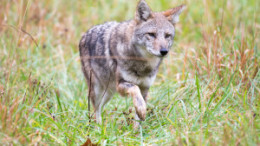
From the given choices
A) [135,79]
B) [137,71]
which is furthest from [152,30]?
[135,79]

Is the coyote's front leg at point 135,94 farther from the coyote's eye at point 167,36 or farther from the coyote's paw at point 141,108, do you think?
the coyote's eye at point 167,36

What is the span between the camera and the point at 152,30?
193 inches

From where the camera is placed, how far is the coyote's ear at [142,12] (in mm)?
4989

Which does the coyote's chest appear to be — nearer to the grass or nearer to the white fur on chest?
the white fur on chest

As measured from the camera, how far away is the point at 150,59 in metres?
5.03

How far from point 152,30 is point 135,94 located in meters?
0.94

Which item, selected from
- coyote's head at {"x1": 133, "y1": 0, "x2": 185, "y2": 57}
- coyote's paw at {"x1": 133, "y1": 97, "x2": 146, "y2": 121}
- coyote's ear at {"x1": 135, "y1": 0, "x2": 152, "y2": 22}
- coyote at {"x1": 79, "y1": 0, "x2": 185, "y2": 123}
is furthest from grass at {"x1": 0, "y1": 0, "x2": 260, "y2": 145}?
coyote's ear at {"x1": 135, "y1": 0, "x2": 152, "y2": 22}

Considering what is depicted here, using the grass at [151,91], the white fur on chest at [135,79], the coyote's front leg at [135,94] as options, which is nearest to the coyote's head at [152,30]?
the white fur on chest at [135,79]

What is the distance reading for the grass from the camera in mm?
3814

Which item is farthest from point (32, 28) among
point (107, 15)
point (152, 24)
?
point (152, 24)

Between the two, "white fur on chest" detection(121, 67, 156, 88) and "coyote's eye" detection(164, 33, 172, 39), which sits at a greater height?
"coyote's eye" detection(164, 33, 172, 39)

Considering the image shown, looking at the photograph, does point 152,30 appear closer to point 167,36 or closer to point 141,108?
point 167,36

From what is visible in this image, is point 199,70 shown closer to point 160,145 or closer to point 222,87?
point 222,87

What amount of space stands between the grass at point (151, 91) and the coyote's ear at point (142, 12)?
0.76m
